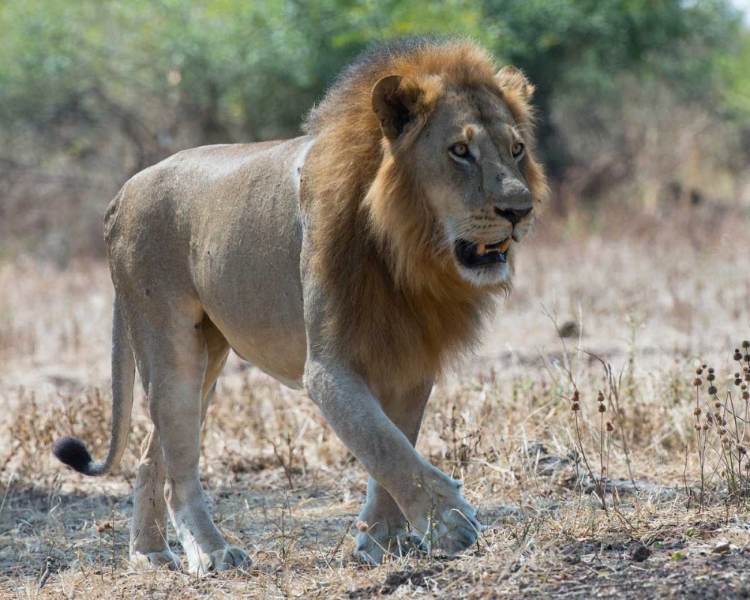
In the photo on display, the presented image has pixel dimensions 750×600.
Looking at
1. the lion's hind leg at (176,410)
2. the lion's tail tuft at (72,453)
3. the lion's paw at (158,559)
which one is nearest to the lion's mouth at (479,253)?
the lion's hind leg at (176,410)

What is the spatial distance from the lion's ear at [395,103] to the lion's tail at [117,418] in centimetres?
164

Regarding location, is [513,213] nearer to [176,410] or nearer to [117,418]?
[176,410]

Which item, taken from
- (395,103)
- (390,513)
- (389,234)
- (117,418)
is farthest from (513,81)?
(117,418)

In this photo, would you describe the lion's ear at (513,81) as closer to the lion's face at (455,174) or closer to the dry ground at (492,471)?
the lion's face at (455,174)

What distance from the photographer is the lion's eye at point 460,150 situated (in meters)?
3.31

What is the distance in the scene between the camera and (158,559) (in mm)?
4145

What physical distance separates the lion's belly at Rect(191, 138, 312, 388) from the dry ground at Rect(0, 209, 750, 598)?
599 mm

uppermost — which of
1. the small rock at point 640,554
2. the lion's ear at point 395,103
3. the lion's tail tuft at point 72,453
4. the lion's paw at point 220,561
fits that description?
the lion's ear at point 395,103

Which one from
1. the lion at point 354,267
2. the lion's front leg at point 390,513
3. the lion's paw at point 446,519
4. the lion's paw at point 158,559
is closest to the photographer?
the lion's paw at point 446,519

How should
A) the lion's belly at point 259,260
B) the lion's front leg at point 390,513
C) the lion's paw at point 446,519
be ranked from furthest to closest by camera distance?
the lion's belly at point 259,260, the lion's front leg at point 390,513, the lion's paw at point 446,519

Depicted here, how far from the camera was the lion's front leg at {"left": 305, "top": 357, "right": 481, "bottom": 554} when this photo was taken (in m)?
3.06

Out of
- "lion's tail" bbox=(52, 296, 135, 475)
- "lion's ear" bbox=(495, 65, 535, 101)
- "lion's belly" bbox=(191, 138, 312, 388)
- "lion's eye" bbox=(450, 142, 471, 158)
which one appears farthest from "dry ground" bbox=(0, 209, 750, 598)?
"lion's ear" bbox=(495, 65, 535, 101)

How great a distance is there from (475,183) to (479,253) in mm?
221

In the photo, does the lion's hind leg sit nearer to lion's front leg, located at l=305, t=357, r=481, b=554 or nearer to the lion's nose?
lion's front leg, located at l=305, t=357, r=481, b=554
